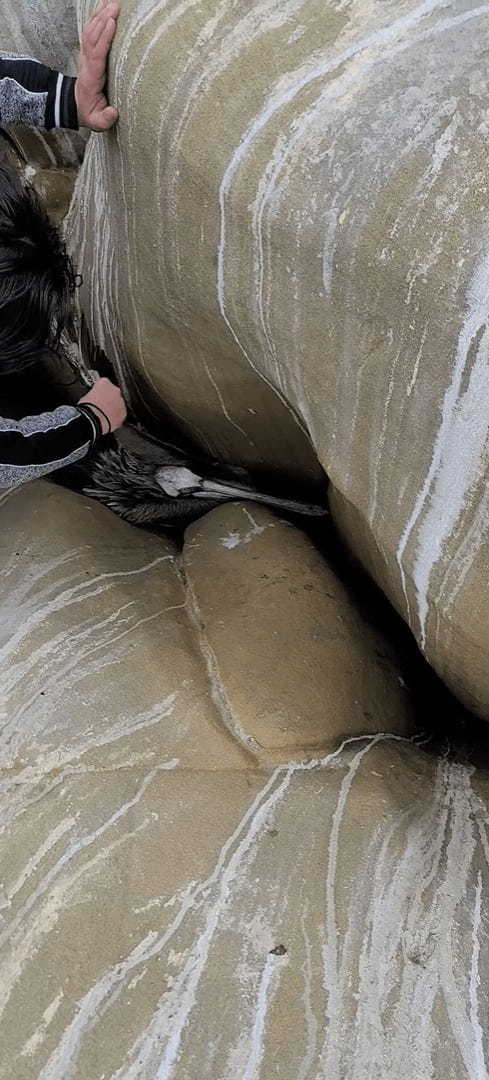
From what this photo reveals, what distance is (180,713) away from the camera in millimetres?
1116

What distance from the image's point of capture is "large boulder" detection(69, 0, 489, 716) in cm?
85

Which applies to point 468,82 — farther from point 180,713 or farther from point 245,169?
point 180,713

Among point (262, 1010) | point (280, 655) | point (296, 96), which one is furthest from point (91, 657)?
point (296, 96)

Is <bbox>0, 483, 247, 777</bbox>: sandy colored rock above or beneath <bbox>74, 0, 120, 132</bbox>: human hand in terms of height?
beneath

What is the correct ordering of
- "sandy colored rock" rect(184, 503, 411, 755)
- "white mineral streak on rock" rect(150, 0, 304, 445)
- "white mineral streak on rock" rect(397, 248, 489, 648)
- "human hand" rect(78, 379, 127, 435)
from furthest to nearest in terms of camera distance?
"human hand" rect(78, 379, 127, 435) < "sandy colored rock" rect(184, 503, 411, 755) < "white mineral streak on rock" rect(150, 0, 304, 445) < "white mineral streak on rock" rect(397, 248, 489, 648)

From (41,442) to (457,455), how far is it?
716 mm

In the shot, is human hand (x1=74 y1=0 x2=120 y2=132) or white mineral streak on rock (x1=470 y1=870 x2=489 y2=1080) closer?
white mineral streak on rock (x1=470 y1=870 x2=489 y2=1080)

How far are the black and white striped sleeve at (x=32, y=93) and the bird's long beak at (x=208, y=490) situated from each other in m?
0.61

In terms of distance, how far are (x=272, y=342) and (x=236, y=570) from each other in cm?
40

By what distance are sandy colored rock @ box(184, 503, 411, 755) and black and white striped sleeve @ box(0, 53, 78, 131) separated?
28.2 inches

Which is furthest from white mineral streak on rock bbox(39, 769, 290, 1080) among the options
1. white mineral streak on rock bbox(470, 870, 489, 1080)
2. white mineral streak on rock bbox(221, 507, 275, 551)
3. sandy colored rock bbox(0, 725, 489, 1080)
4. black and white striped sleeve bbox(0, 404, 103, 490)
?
black and white striped sleeve bbox(0, 404, 103, 490)

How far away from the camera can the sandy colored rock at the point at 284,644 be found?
44.6 inches

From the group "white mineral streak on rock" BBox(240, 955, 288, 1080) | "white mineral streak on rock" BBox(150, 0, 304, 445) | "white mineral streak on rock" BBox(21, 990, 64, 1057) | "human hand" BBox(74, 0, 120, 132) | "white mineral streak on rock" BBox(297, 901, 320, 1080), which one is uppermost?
"human hand" BBox(74, 0, 120, 132)

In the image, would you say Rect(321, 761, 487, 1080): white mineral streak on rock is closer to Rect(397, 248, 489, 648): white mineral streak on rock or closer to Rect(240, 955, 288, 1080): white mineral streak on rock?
Rect(240, 955, 288, 1080): white mineral streak on rock
